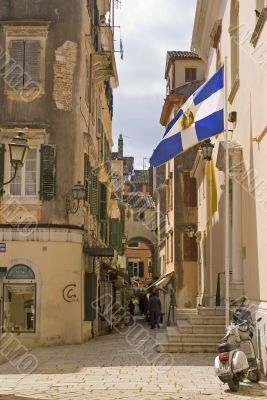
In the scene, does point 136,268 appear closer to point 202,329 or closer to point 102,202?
point 102,202

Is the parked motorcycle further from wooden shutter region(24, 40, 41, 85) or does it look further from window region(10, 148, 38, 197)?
wooden shutter region(24, 40, 41, 85)

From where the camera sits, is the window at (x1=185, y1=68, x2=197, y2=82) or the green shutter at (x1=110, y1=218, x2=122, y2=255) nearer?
the green shutter at (x1=110, y1=218, x2=122, y2=255)

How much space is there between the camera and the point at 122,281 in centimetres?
3656

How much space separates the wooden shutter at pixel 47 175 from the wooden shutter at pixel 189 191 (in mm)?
19007

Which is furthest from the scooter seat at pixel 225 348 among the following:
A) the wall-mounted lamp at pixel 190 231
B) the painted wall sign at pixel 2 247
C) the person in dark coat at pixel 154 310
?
the wall-mounted lamp at pixel 190 231

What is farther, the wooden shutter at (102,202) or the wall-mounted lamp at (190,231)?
the wall-mounted lamp at (190,231)

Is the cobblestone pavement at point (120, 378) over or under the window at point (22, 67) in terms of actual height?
under

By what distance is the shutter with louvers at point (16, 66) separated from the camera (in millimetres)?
21078

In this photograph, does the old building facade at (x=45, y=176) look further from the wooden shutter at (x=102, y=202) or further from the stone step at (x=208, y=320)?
the stone step at (x=208, y=320)

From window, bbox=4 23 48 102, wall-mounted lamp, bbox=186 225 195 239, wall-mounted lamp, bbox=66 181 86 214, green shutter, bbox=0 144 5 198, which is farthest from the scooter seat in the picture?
wall-mounted lamp, bbox=186 225 195 239

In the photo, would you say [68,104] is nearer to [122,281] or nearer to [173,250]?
[122,281]

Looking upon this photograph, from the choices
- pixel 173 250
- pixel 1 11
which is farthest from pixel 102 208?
pixel 173 250

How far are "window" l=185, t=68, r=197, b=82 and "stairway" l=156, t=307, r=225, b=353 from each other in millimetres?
26930

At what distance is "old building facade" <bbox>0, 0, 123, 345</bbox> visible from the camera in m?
20.2
